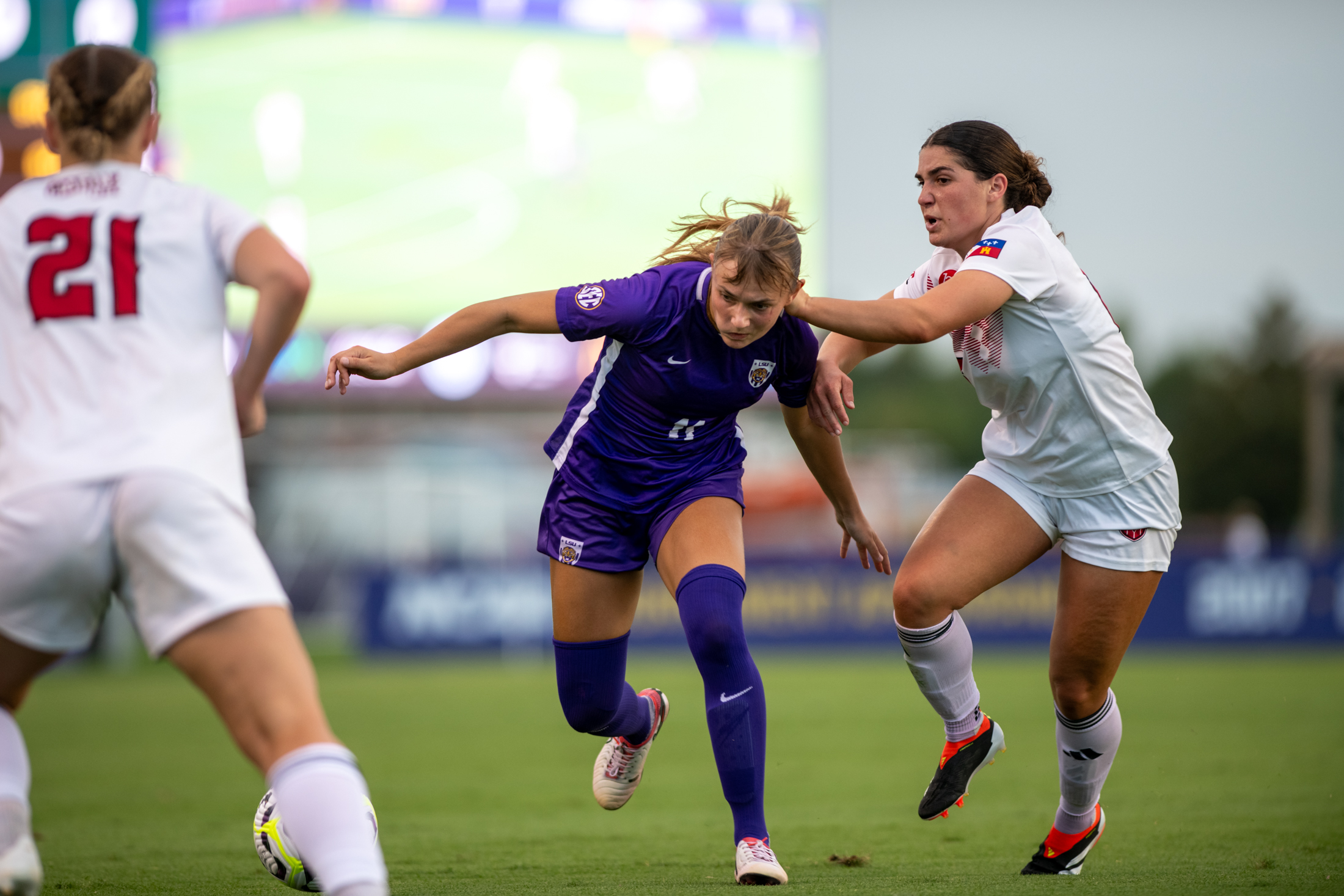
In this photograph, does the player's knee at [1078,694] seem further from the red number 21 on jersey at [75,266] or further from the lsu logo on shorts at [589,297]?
the red number 21 on jersey at [75,266]

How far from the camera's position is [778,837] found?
580 centimetres

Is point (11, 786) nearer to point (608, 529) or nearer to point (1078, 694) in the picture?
point (608, 529)

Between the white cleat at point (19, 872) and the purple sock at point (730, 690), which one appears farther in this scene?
the purple sock at point (730, 690)

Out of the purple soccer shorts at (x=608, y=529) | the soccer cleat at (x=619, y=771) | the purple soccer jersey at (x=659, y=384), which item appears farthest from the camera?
the soccer cleat at (x=619, y=771)

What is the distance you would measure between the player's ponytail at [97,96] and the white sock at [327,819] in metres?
1.42

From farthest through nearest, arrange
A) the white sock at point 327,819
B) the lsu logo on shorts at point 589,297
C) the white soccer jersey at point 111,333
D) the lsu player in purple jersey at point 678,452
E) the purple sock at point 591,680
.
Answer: the purple sock at point 591,680, the lsu logo on shorts at point 589,297, the lsu player in purple jersey at point 678,452, the white soccer jersey at point 111,333, the white sock at point 327,819

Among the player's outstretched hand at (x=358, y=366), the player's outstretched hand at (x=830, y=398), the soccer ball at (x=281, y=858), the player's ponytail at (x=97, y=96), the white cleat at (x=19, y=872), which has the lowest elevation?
the soccer ball at (x=281, y=858)

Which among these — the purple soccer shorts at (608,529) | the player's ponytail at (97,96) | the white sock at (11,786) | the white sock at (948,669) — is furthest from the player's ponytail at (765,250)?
the white sock at (11,786)

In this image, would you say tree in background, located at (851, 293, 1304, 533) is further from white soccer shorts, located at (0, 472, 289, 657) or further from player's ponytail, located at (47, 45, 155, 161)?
white soccer shorts, located at (0, 472, 289, 657)

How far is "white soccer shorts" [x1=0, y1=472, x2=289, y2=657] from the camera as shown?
270 centimetres

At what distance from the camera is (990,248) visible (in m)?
4.18

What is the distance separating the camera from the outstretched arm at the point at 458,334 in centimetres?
395

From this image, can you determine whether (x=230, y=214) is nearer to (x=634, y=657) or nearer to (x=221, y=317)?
(x=221, y=317)

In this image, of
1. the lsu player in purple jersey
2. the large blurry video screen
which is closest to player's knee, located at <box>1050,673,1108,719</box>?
the lsu player in purple jersey
